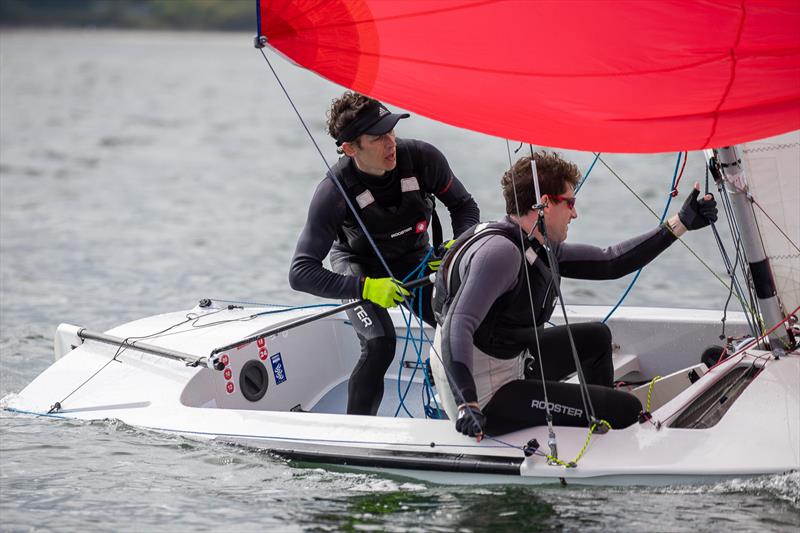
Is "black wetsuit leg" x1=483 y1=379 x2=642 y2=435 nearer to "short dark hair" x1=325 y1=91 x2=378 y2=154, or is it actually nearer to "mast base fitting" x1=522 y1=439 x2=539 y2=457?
"mast base fitting" x1=522 y1=439 x2=539 y2=457

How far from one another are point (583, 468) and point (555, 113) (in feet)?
3.85

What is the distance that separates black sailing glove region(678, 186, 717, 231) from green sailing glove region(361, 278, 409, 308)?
1.03 metres

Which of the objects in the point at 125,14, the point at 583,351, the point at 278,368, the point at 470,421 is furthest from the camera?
the point at 125,14

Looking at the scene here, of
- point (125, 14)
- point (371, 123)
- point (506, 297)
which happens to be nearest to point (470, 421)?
point (506, 297)

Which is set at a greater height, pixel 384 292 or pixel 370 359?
pixel 384 292

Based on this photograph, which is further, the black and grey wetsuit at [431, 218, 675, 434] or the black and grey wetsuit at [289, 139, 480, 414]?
the black and grey wetsuit at [289, 139, 480, 414]

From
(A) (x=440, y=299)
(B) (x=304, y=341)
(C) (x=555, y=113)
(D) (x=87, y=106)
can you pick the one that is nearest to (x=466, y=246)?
(A) (x=440, y=299)

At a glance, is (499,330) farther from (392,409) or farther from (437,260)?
(392,409)

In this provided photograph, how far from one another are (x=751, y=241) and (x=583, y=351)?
2.36 ft

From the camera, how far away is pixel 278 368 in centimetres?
517

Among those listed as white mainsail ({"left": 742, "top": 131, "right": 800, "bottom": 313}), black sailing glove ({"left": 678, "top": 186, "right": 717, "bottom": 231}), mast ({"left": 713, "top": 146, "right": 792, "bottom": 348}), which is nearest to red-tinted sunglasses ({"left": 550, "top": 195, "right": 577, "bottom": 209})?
black sailing glove ({"left": 678, "top": 186, "right": 717, "bottom": 231})

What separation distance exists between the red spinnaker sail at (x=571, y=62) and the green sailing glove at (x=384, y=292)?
0.70 meters

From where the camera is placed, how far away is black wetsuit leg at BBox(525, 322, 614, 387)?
4.20 meters

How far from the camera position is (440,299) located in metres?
3.85
